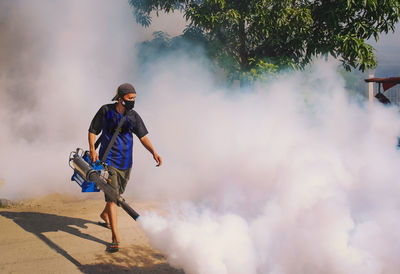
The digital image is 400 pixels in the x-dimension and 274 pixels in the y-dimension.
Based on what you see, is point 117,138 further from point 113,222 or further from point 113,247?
point 113,247

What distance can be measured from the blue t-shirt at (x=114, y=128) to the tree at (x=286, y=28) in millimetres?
4262

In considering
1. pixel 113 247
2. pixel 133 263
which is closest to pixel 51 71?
pixel 113 247

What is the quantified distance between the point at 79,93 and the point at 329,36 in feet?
16.8

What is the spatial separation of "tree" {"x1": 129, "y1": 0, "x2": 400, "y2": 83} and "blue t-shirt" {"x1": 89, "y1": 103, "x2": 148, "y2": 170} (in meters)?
4.26

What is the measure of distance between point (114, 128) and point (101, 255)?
113 centimetres

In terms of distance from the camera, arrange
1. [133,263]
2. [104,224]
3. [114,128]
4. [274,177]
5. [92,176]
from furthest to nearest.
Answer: [274,177] < [104,224] < [114,128] < [133,263] < [92,176]

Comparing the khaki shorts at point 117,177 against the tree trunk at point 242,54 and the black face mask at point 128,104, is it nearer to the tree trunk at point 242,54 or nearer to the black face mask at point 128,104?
the black face mask at point 128,104

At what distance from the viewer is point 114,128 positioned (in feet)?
12.3

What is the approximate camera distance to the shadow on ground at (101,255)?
331 cm

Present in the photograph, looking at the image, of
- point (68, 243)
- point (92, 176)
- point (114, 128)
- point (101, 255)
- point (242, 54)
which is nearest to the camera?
point (92, 176)

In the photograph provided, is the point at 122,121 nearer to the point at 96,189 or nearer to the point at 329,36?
the point at 96,189

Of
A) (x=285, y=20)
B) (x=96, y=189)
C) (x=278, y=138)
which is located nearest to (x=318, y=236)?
(x=96, y=189)

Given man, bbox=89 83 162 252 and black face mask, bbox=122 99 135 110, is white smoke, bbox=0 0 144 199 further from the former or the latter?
black face mask, bbox=122 99 135 110

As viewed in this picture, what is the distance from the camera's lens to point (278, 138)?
5.66 meters
